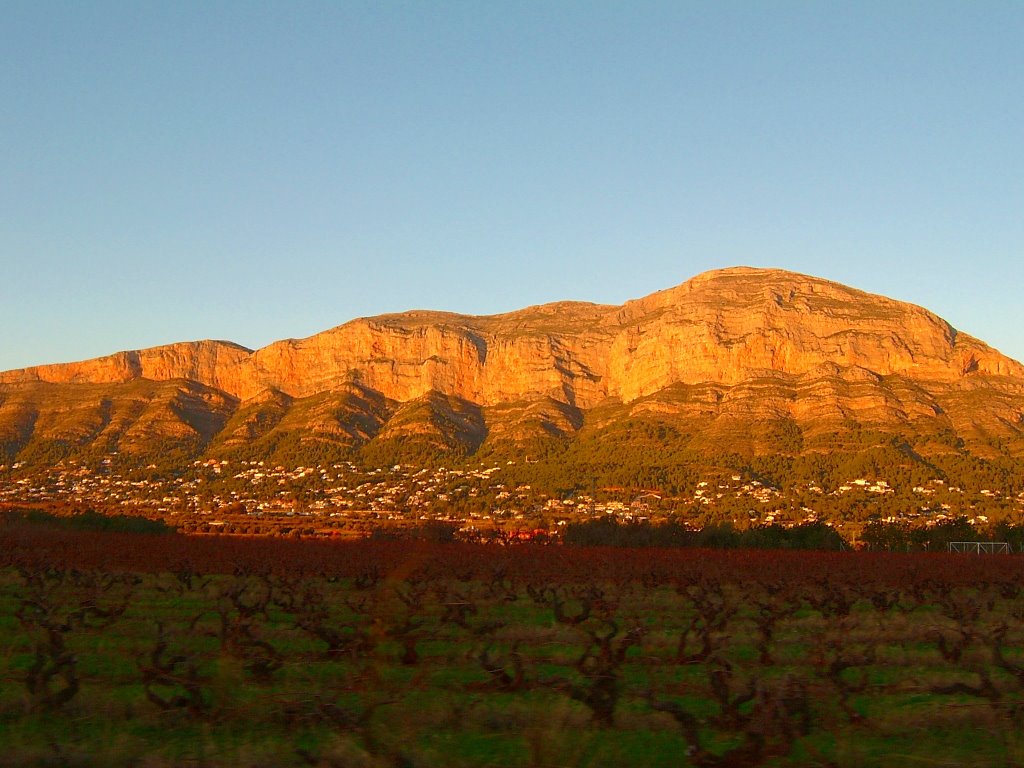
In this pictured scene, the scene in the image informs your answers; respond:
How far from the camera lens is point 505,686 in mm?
13078

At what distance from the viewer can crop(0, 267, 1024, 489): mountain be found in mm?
100250

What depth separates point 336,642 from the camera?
15836 millimetres

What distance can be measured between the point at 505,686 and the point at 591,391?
122 m

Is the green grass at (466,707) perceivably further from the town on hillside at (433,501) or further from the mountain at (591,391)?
the mountain at (591,391)

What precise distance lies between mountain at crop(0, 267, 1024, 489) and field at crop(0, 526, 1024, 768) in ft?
243

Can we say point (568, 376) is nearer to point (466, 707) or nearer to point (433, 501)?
point (433, 501)

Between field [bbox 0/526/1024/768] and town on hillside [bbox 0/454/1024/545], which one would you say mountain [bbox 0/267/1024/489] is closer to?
town on hillside [bbox 0/454/1024/545]

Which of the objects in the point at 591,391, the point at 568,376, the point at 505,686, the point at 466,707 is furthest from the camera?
the point at 568,376

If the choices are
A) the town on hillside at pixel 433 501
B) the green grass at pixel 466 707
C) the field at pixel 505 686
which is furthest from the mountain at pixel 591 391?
the green grass at pixel 466 707

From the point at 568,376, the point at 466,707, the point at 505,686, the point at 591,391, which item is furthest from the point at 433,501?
the point at 466,707

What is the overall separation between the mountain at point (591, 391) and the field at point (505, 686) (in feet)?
243

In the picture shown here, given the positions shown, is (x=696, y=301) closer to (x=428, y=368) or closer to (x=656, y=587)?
(x=428, y=368)

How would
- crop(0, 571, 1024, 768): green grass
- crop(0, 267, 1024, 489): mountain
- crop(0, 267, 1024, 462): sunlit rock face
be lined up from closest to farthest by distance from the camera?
crop(0, 571, 1024, 768): green grass, crop(0, 267, 1024, 489): mountain, crop(0, 267, 1024, 462): sunlit rock face

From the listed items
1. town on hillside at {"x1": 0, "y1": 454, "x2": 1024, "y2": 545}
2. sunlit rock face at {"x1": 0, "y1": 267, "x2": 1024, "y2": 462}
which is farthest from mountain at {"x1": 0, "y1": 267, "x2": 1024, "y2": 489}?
town on hillside at {"x1": 0, "y1": 454, "x2": 1024, "y2": 545}
